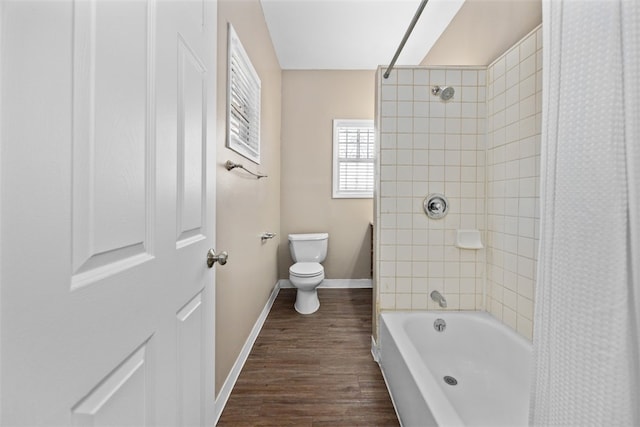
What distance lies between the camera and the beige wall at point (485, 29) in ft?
4.67

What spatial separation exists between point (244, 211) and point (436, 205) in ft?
4.17

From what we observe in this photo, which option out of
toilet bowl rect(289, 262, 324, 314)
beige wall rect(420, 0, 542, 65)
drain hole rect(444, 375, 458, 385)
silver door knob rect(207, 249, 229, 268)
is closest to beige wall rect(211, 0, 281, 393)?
A: toilet bowl rect(289, 262, 324, 314)

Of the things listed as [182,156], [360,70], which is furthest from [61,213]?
[360,70]

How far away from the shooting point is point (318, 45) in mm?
2709

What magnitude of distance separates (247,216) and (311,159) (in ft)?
5.19

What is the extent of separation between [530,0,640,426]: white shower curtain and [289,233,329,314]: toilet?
6.07 ft

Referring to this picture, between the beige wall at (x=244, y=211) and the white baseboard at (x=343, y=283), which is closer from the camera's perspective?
the beige wall at (x=244, y=211)

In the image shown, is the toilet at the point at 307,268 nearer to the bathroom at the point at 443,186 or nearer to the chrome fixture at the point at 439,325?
the bathroom at the point at 443,186

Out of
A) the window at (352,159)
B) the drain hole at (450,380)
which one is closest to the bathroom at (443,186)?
the drain hole at (450,380)

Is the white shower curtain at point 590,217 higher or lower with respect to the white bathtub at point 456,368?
higher

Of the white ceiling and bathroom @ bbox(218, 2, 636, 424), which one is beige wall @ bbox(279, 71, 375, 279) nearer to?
the white ceiling

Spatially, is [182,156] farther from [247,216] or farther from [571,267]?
[247,216]

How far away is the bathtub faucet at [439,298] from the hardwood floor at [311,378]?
57 centimetres

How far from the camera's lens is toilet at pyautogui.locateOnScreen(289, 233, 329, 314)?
242cm
